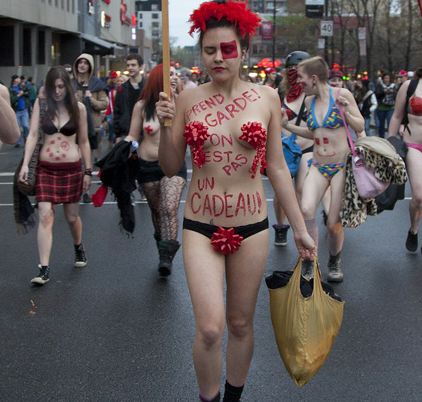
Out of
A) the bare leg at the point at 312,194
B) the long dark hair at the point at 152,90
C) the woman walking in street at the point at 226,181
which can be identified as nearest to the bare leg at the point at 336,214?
the bare leg at the point at 312,194

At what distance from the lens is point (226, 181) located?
13.5ft

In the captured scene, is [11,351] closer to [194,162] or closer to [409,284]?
[194,162]

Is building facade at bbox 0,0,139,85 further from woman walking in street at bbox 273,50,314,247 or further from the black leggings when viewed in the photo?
the black leggings

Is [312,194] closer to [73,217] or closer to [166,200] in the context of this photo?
[166,200]

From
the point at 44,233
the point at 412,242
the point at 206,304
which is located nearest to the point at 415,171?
the point at 412,242

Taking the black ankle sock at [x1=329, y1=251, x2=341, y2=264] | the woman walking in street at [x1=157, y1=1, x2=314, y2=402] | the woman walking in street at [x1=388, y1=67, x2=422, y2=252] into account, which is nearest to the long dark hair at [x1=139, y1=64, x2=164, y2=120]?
the black ankle sock at [x1=329, y1=251, x2=341, y2=264]

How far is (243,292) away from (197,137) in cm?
79

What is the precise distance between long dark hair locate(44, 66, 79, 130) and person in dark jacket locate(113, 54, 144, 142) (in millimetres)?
2586

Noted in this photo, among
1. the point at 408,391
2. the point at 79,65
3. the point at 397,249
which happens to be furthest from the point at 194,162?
the point at 79,65

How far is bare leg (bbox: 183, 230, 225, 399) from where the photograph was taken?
12.9ft

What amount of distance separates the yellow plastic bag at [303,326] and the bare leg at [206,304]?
1.10 feet

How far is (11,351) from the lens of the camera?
5492 mm

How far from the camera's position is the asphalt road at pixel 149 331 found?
190 inches

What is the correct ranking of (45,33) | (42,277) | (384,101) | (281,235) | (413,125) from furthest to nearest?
(45,33)
(384,101)
(281,235)
(413,125)
(42,277)
